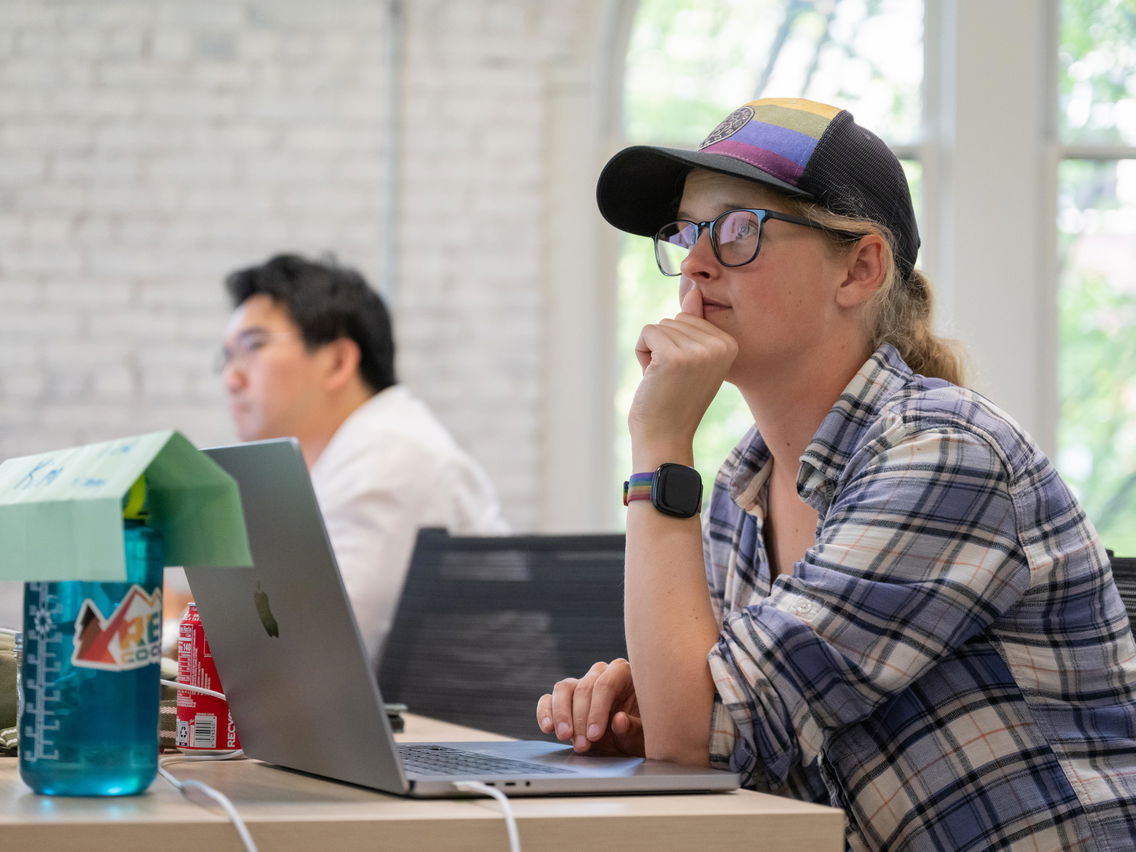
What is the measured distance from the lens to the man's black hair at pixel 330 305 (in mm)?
3252

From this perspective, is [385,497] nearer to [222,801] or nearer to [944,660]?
[944,660]

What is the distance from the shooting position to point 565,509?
452 centimetres

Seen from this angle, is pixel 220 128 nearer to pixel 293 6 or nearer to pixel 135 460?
pixel 293 6

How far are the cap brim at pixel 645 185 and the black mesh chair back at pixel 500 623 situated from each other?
583 millimetres

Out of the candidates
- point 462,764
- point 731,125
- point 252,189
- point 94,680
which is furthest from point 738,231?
point 252,189

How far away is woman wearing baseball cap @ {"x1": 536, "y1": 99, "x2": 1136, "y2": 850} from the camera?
1.10 metres

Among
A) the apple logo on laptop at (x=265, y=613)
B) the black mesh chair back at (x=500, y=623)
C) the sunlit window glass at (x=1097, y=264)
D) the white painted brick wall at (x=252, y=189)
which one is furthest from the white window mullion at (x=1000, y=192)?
the apple logo on laptop at (x=265, y=613)

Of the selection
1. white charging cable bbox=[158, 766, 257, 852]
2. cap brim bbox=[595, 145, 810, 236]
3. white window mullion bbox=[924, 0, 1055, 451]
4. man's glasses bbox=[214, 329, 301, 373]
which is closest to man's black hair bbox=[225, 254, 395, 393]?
man's glasses bbox=[214, 329, 301, 373]

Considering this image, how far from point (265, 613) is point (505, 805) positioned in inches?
10.9

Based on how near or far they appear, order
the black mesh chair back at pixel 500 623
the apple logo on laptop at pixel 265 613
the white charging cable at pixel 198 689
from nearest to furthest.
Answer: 1. the apple logo on laptop at pixel 265 613
2. the white charging cable at pixel 198 689
3. the black mesh chair back at pixel 500 623

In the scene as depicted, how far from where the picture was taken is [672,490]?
4.02 feet

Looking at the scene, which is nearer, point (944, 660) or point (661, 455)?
point (944, 660)

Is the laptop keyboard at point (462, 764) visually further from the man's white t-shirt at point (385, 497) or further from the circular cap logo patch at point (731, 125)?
the man's white t-shirt at point (385, 497)

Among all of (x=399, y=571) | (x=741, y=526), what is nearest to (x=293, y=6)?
(x=399, y=571)
